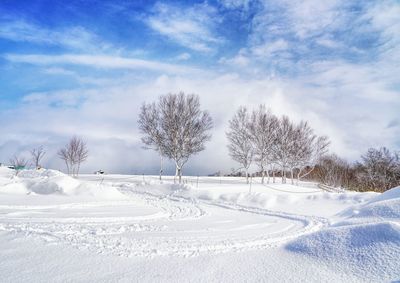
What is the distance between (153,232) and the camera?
872cm

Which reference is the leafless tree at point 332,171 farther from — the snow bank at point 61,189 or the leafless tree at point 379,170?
the snow bank at point 61,189

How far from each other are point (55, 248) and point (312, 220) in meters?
9.52

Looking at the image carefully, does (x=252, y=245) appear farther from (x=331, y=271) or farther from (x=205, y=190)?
(x=205, y=190)

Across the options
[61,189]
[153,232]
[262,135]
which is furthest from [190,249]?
[262,135]

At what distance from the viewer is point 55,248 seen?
6.48m

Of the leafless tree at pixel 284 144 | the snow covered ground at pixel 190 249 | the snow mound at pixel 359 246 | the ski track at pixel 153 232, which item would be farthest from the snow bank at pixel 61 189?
the leafless tree at pixel 284 144

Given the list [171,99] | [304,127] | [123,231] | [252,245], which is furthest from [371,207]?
[304,127]

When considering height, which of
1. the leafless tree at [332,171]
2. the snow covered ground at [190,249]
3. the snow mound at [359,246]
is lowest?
the snow covered ground at [190,249]

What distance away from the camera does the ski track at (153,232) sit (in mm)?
6941

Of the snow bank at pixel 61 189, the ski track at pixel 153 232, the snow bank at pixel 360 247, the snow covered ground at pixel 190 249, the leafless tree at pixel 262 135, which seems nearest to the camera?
the snow covered ground at pixel 190 249

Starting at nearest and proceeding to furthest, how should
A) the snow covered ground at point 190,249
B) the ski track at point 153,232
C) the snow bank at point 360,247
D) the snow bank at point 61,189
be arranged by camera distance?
the snow covered ground at point 190,249
the snow bank at point 360,247
the ski track at point 153,232
the snow bank at point 61,189

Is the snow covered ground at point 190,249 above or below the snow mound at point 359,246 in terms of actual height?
below

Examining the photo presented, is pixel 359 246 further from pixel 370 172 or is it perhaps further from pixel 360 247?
pixel 370 172

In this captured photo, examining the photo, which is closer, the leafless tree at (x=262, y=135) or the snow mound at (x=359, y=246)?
the snow mound at (x=359, y=246)
